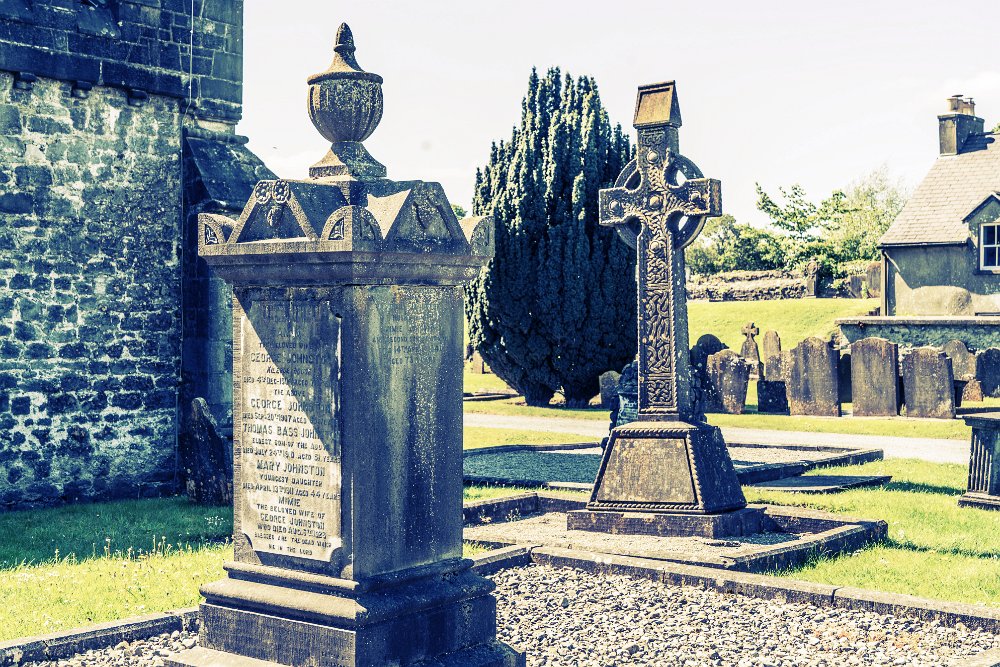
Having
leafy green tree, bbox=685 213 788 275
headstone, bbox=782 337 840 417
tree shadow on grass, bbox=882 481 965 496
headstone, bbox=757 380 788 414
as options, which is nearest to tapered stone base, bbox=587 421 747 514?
tree shadow on grass, bbox=882 481 965 496

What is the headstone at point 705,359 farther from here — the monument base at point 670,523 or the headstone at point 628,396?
the monument base at point 670,523

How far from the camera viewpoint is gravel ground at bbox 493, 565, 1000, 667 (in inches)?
252

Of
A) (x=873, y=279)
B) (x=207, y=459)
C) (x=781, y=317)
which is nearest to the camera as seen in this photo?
(x=207, y=459)

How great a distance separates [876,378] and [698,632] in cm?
1474

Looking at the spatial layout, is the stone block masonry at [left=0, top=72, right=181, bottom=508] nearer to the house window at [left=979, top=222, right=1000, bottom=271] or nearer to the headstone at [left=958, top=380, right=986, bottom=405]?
the headstone at [left=958, top=380, right=986, bottom=405]

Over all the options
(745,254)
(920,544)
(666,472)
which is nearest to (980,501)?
(920,544)

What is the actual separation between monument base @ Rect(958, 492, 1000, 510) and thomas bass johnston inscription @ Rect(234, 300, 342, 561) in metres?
7.59

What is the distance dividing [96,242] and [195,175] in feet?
4.51

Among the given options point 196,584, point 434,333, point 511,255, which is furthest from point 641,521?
point 511,255

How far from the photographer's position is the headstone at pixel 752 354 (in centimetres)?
2518

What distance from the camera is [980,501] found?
1096 cm

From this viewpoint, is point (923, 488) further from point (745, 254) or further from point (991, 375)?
point (745, 254)

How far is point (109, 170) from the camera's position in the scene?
12867mm

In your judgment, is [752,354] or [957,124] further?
[957,124]
